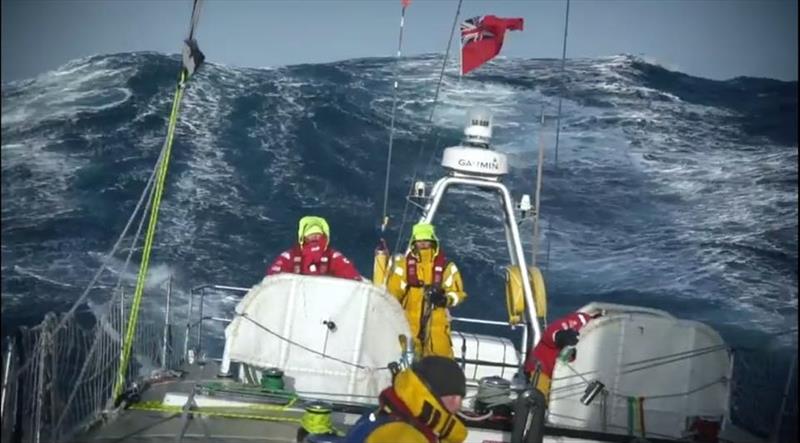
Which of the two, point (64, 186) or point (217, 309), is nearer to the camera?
point (217, 309)

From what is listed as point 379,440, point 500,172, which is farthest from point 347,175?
point 379,440

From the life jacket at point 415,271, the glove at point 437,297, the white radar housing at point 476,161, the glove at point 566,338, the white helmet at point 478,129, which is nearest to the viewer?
the glove at point 566,338

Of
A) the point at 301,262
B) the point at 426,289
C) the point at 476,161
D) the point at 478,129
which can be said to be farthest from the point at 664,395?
the point at 301,262

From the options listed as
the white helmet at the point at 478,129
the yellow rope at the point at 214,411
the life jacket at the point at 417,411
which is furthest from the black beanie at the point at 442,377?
the white helmet at the point at 478,129

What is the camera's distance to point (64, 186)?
1407cm

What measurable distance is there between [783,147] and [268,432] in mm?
15578

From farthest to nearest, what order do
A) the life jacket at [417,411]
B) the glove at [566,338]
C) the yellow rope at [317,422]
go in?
the glove at [566,338] → the yellow rope at [317,422] → the life jacket at [417,411]

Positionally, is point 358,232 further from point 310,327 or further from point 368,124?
point 310,327

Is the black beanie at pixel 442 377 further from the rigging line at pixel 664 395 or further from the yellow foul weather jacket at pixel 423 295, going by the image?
the yellow foul weather jacket at pixel 423 295

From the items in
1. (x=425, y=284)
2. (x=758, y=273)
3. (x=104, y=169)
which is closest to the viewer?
(x=425, y=284)

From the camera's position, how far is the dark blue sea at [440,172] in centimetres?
1405

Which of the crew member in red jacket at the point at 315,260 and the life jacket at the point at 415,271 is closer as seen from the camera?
the crew member in red jacket at the point at 315,260

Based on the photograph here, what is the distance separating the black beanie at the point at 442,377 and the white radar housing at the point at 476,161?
3829 millimetres

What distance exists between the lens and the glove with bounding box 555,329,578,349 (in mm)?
5141
